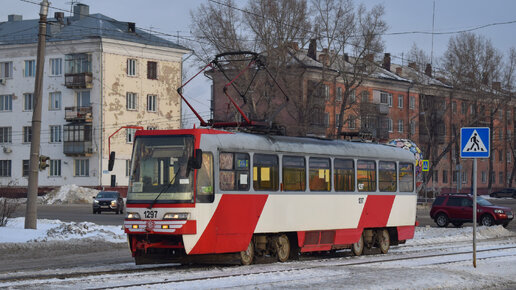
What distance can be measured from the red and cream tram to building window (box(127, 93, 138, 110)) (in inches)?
2275

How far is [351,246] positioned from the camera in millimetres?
21953

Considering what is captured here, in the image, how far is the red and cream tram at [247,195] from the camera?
16.8m

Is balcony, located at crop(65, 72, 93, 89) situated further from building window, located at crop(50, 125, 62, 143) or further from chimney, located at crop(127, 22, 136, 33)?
chimney, located at crop(127, 22, 136, 33)

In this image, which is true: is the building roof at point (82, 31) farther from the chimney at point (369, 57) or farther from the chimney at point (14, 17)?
the chimney at point (369, 57)

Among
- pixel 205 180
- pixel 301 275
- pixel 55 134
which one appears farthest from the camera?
pixel 55 134

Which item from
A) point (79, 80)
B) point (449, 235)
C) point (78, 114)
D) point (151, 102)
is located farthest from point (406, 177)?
point (151, 102)

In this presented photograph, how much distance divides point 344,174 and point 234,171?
4360 millimetres

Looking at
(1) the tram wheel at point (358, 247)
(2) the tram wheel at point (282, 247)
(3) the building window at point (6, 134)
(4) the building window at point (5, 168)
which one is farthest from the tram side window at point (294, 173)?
(3) the building window at point (6, 134)

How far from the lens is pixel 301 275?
50.3 feet

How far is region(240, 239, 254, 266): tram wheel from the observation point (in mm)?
17938

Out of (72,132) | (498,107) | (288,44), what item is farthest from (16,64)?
(498,107)

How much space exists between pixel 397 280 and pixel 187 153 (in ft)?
16.0

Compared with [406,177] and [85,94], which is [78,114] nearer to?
[85,94]

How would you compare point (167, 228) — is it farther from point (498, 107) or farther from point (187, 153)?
point (498, 107)
